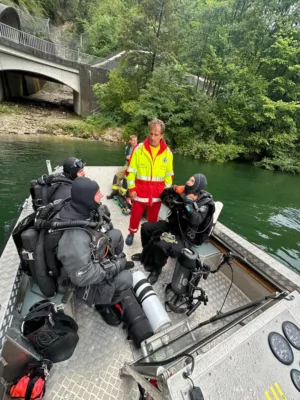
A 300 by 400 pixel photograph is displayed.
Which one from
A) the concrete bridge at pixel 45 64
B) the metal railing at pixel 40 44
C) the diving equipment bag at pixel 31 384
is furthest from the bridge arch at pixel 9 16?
the diving equipment bag at pixel 31 384

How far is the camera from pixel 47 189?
2.51 meters

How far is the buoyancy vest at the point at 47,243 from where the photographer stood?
1.50 meters

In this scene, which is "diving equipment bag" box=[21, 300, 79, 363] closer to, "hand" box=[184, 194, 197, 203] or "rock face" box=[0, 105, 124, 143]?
"hand" box=[184, 194, 197, 203]

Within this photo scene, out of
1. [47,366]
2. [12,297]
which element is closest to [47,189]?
[12,297]

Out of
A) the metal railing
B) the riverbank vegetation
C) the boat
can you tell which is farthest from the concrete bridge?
the boat

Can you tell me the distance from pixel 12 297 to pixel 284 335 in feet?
6.37

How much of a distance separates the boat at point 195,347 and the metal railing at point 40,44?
53.0 ft

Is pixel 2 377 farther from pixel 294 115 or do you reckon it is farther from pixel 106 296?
pixel 294 115

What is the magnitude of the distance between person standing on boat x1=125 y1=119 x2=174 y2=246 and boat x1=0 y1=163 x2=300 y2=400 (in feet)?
3.02

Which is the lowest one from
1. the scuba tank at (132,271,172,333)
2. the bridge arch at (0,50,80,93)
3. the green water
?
the green water

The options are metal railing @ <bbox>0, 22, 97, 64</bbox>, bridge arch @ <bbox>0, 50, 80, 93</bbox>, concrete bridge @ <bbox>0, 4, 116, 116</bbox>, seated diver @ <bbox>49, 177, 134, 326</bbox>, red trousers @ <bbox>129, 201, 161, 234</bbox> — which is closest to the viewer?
seated diver @ <bbox>49, 177, 134, 326</bbox>

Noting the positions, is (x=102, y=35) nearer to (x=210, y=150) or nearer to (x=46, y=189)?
(x=210, y=150)

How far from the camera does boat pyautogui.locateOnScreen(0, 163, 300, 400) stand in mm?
1017

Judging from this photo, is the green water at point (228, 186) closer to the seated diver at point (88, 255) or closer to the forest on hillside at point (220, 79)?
the forest on hillside at point (220, 79)
